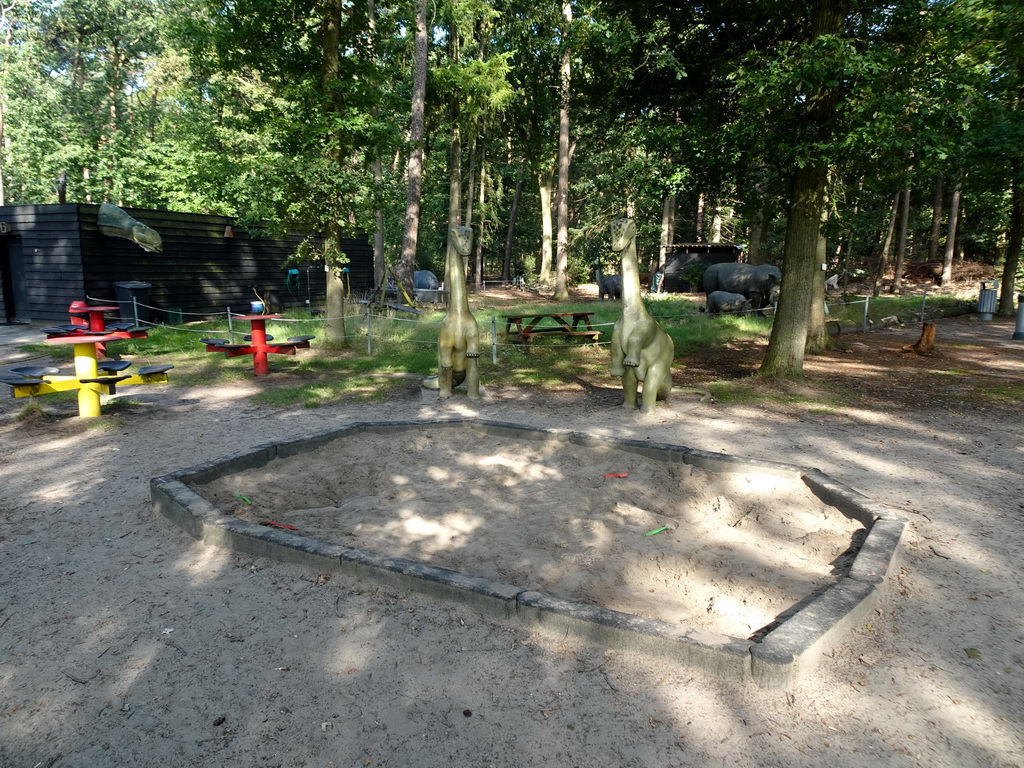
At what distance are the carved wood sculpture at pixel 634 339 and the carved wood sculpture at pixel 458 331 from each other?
183 centimetres

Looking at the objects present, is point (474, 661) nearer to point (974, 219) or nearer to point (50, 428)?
point (50, 428)

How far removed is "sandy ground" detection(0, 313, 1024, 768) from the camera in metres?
2.56

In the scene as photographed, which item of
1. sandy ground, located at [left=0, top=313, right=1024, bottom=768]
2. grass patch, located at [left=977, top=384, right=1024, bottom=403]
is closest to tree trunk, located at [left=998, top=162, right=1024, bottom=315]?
grass patch, located at [left=977, top=384, right=1024, bottom=403]

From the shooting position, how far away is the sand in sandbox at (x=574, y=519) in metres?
3.97

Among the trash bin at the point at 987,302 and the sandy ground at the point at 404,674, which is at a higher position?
the trash bin at the point at 987,302

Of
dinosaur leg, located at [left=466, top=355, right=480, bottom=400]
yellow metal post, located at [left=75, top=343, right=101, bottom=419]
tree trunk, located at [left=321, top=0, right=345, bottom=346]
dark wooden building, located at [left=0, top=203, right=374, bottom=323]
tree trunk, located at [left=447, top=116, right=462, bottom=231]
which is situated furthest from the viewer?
tree trunk, located at [left=447, top=116, right=462, bottom=231]

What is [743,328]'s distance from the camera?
1603 centimetres

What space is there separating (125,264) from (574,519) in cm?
1506

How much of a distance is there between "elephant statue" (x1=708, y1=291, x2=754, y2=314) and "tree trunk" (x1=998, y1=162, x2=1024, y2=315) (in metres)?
6.44

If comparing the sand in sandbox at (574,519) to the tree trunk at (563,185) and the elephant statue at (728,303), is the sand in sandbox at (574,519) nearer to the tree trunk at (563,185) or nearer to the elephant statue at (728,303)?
the elephant statue at (728,303)

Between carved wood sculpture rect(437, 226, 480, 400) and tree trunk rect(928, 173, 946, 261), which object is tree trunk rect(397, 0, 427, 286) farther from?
tree trunk rect(928, 173, 946, 261)

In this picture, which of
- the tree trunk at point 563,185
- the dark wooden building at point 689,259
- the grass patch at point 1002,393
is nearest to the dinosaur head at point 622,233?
the grass patch at point 1002,393

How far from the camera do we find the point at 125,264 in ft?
52.0

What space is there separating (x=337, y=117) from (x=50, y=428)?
6677mm
